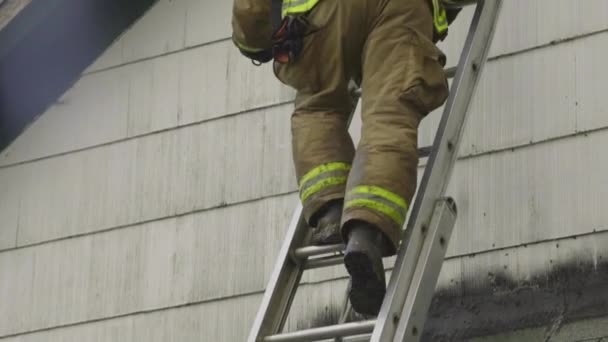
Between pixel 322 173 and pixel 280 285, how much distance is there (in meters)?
0.39

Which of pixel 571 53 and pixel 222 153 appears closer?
pixel 571 53

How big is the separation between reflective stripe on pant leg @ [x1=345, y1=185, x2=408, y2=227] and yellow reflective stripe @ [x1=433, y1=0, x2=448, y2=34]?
748 mm

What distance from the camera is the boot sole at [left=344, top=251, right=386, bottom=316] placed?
15.4 feet

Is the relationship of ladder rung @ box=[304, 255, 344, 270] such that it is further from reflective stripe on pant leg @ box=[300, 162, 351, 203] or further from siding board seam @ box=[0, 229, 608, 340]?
siding board seam @ box=[0, 229, 608, 340]

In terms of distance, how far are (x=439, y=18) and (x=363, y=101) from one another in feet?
1.44

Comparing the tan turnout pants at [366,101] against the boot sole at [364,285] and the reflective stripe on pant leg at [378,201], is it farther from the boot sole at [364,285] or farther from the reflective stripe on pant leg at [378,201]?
the boot sole at [364,285]

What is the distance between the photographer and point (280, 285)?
5168mm

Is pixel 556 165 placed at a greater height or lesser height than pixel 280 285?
greater

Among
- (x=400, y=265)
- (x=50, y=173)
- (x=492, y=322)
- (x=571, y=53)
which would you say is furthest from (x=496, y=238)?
(x=50, y=173)

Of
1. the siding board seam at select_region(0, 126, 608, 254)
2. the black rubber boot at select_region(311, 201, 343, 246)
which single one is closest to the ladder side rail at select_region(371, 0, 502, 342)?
the black rubber boot at select_region(311, 201, 343, 246)

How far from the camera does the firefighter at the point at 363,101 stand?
4770 mm

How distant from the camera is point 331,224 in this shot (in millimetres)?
5031

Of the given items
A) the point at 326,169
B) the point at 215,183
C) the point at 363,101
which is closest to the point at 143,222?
the point at 215,183

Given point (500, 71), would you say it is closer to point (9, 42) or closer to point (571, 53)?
point (571, 53)
